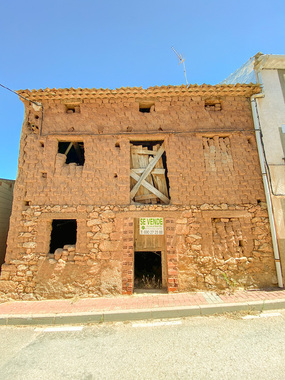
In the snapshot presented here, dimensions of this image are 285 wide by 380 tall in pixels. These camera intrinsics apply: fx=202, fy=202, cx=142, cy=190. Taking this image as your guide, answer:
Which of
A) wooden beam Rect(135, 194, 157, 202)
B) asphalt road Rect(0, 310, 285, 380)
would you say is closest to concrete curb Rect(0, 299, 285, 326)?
asphalt road Rect(0, 310, 285, 380)

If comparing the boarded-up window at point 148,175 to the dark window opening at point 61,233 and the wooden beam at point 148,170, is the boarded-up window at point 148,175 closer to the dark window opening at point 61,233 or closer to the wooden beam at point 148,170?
the wooden beam at point 148,170

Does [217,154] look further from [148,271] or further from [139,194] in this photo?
[148,271]

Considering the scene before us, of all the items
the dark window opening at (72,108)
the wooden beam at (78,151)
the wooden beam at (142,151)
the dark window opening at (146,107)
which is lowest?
the wooden beam at (142,151)

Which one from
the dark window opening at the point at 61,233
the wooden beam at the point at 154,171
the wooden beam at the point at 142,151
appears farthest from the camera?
the dark window opening at the point at 61,233

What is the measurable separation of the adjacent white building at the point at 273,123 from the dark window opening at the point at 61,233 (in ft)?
23.1

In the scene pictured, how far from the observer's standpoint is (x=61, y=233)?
25.7 feet

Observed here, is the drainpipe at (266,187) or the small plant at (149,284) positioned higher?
the drainpipe at (266,187)

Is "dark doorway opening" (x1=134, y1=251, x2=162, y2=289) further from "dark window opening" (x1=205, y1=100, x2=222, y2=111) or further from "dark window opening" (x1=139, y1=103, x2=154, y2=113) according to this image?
"dark window opening" (x1=205, y1=100, x2=222, y2=111)

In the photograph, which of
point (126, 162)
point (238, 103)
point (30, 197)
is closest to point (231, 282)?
point (126, 162)

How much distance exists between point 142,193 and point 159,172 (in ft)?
3.08

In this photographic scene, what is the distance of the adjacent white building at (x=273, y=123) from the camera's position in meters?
6.28

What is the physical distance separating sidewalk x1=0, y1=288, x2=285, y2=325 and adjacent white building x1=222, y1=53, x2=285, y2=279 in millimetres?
1809

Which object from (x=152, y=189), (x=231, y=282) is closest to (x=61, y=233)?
(x=152, y=189)

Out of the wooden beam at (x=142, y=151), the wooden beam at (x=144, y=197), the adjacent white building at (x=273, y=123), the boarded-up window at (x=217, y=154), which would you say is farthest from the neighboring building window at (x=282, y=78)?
the wooden beam at (x=144, y=197)
